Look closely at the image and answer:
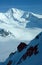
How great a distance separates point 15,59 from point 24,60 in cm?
1726

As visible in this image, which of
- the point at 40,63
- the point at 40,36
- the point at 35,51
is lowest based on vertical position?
the point at 40,63

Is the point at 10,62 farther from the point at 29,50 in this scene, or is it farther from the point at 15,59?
the point at 29,50

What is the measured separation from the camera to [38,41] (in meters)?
129

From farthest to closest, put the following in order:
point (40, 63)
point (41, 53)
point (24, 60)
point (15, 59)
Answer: point (15, 59) < point (24, 60) < point (41, 53) < point (40, 63)

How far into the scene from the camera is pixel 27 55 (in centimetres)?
12769

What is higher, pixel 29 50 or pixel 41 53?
pixel 29 50

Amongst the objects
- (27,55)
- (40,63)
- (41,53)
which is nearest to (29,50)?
(27,55)

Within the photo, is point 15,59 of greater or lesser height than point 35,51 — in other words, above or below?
above

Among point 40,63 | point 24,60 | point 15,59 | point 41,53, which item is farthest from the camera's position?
point 15,59

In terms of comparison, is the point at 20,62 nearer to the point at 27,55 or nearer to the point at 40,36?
the point at 27,55

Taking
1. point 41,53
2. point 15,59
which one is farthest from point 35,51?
point 15,59

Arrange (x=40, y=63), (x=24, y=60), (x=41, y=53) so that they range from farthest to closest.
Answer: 1. (x=24, y=60)
2. (x=41, y=53)
3. (x=40, y=63)

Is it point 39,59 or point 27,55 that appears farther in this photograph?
point 27,55

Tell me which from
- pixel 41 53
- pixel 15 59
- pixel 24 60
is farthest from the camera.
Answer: pixel 15 59
